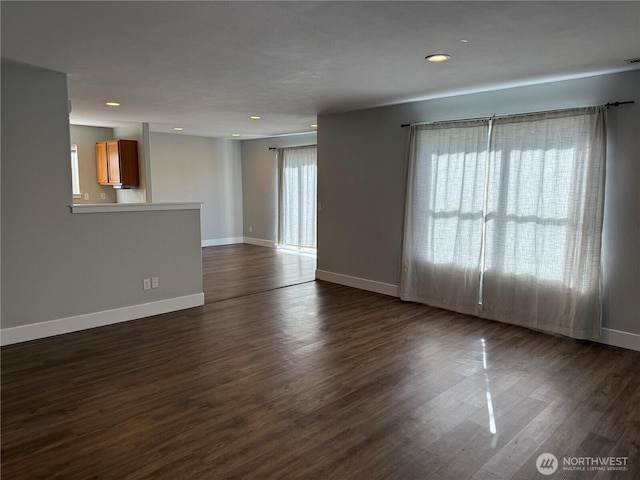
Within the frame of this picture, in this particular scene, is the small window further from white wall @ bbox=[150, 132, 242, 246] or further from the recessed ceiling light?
the recessed ceiling light

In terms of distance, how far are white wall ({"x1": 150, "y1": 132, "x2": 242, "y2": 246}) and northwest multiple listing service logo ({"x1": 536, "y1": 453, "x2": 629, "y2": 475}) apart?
26.3 ft

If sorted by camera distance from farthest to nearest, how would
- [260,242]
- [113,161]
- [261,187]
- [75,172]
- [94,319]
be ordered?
[260,242] < [261,187] < [75,172] < [113,161] < [94,319]

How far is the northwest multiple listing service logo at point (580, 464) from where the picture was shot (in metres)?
2.20

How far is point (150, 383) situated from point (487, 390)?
7.78ft

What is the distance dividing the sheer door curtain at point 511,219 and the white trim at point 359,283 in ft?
0.92

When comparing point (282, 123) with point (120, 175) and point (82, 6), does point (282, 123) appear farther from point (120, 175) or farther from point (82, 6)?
point (82, 6)

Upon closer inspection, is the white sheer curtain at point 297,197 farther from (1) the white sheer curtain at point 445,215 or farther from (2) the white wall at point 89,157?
(1) the white sheer curtain at point 445,215

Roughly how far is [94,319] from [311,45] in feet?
10.8

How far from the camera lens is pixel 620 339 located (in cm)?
380

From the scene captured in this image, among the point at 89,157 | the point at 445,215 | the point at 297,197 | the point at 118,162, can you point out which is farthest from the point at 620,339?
the point at 89,157

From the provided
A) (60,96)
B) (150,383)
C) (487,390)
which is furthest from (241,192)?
(487,390)

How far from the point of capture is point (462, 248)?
4.78 meters

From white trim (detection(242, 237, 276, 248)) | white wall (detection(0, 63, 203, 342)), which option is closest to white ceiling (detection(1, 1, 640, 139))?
white wall (detection(0, 63, 203, 342))

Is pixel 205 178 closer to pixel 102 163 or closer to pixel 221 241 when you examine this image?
pixel 221 241
